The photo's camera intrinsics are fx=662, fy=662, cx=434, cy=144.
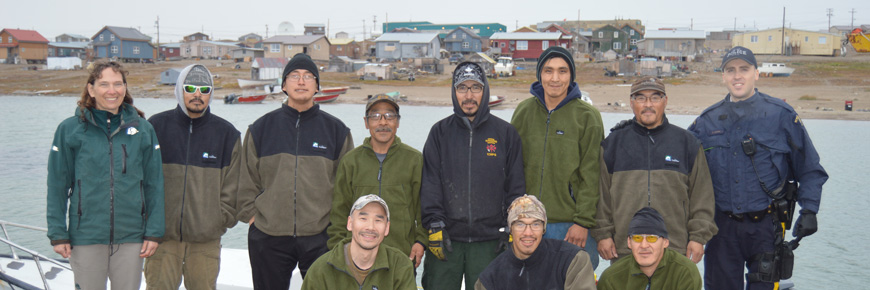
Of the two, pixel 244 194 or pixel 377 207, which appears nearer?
pixel 377 207

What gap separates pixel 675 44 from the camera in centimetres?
6750

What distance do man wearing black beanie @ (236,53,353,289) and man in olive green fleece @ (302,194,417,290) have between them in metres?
0.92

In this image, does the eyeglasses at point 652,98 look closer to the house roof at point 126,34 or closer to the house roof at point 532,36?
the house roof at point 532,36

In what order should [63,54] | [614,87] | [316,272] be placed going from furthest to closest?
[63,54], [614,87], [316,272]

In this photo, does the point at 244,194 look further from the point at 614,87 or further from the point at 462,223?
the point at 614,87

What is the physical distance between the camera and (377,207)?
4.22 m

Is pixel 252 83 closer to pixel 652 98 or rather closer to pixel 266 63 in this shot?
pixel 266 63

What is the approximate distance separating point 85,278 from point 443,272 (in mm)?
2555

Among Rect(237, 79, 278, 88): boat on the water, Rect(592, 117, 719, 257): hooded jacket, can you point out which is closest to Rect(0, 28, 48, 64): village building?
Rect(237, 79, 278, 88): boat on the water

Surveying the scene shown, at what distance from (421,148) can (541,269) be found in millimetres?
22015

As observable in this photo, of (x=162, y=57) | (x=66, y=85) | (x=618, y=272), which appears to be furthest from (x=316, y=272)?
(x=162, y=57)

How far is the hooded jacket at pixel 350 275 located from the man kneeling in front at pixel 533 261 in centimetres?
59

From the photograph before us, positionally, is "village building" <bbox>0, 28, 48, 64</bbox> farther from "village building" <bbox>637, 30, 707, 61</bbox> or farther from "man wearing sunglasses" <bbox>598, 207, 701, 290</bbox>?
"man wearing sunglasses" <bbox>598, 207, 701, 290</bbox>

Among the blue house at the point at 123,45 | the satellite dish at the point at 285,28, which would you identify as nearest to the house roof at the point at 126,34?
the blue house at the point at 123,45
